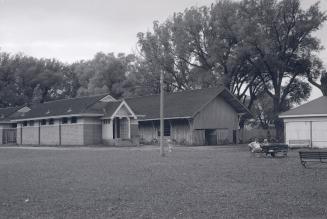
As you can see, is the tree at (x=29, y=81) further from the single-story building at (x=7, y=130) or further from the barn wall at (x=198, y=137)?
the barn wall at (x=198, y=137)

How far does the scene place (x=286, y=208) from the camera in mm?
10070

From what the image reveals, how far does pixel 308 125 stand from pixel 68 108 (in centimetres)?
2396

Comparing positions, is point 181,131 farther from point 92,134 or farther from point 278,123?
point 278,123

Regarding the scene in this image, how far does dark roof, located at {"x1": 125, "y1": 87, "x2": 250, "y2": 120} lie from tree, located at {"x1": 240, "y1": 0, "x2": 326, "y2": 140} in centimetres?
684

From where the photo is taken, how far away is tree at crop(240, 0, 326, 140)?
49.7m

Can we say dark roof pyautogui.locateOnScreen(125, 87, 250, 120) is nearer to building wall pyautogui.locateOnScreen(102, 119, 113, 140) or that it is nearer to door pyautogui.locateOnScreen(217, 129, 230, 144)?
door pyautogui.locateOnScreen(217, 129, 230, 144)

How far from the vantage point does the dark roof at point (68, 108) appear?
145 feet

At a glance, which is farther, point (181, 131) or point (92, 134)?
point (181, 131)

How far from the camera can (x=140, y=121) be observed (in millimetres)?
49312

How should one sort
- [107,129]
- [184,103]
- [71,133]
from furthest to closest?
[184,103], [71,133], [107,129]

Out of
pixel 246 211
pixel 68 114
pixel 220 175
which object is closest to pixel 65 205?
pixel 246 211

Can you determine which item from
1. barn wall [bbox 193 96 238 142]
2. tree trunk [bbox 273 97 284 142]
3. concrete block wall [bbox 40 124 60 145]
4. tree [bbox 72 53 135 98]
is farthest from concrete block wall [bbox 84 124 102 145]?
tree [bbox 72 53 135 98]

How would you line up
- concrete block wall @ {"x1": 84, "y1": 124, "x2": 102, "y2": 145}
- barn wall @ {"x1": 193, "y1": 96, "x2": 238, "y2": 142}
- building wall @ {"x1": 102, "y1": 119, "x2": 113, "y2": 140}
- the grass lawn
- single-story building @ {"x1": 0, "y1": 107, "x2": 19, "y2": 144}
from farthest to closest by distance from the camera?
1. single-story building @ {"x1": 0, "y1": 107, "x2": 19, "y2": 144}
2. barn wall @ {"x1": 193, "y1": 96, "x2": 238, "y2": 142}
3. building wall @ {"x1": 102, "y1": 119, "x2": 113, "y2": 140}
4. concrete block wall @ {"x1": 84, "y1": 124, "x2": 102, "y2": 145}
5. the grass lawn

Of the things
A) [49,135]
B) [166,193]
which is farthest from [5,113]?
[166,193]
